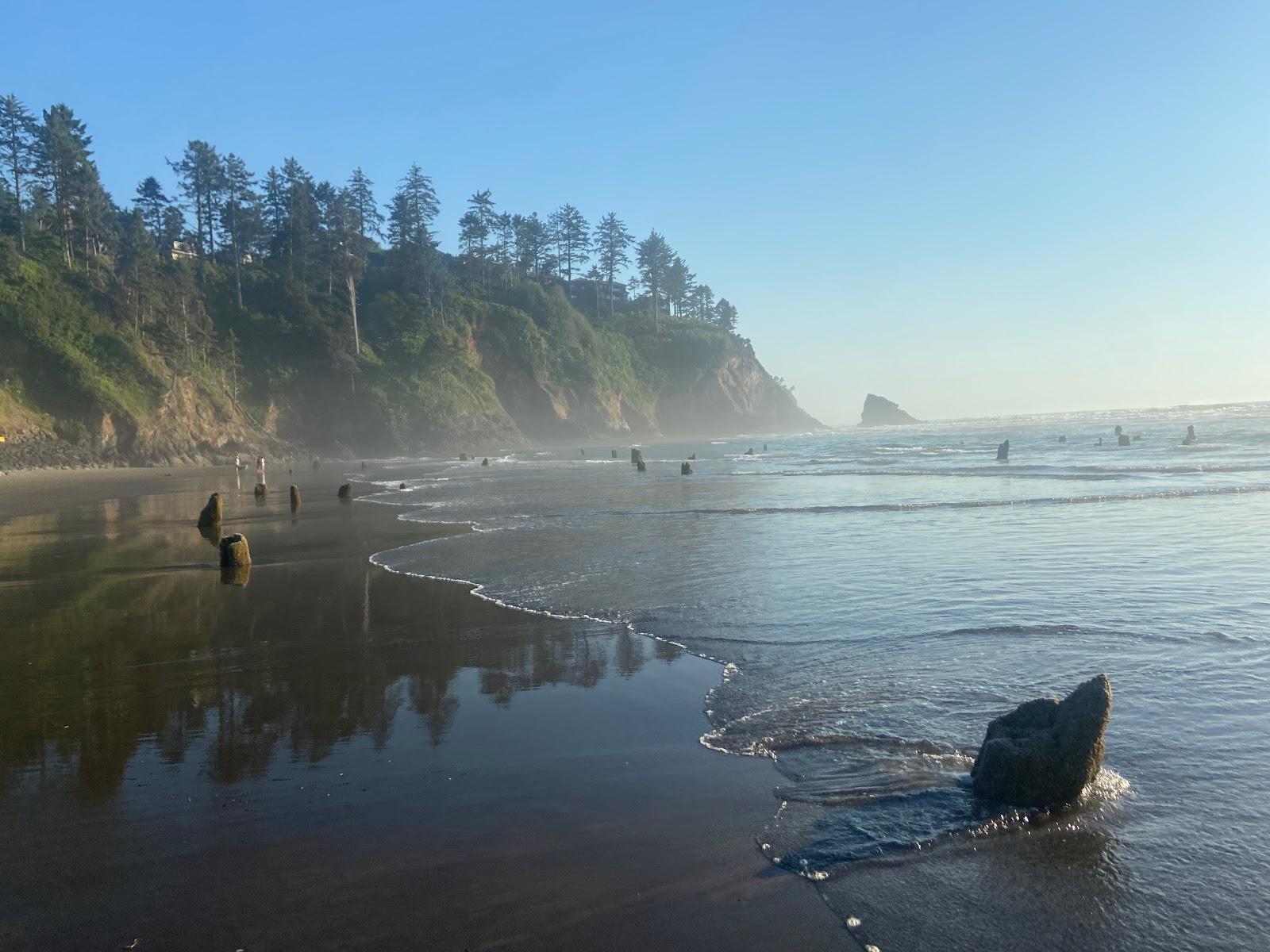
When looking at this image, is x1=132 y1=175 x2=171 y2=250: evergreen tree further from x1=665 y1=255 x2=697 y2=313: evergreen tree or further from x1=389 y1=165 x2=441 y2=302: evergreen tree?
x1=665 y1=255 x2=697 y2=313: evergreen tree

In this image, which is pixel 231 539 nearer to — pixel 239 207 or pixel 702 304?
pixel 239 207

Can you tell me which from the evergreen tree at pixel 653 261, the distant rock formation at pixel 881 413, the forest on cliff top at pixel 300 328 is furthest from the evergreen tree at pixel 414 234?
the distant rock formation at pixel 881 413

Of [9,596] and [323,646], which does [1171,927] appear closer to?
[323,646]

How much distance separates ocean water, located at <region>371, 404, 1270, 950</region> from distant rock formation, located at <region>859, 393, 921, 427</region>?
167 m

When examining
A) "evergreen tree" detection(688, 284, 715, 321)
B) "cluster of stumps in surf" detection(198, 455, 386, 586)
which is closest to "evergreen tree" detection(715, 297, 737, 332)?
"evergreen tree" detection(688, 284, 715, 321)

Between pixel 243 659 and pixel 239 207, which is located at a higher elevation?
pixel 239 207

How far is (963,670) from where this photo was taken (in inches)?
288

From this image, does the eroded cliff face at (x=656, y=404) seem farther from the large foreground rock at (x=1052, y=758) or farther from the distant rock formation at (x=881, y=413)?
the large foreground rock at (x=1052, y=758)

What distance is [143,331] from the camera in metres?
52.8

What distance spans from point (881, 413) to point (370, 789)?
624 feet

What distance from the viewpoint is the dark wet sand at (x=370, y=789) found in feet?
12.3

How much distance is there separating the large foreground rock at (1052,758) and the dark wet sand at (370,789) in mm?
1409

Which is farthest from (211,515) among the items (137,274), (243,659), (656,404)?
(656,404)

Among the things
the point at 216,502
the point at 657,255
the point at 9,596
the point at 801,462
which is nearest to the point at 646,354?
the point at 657,255
